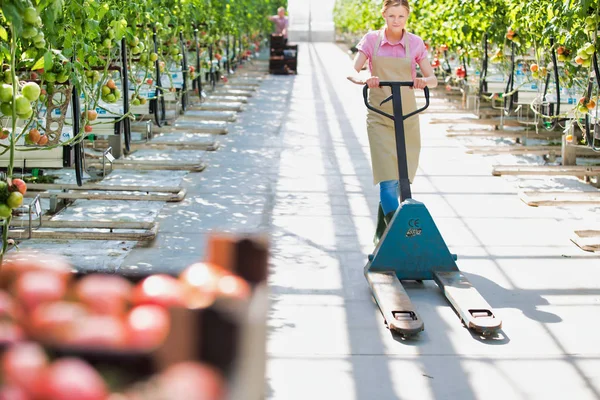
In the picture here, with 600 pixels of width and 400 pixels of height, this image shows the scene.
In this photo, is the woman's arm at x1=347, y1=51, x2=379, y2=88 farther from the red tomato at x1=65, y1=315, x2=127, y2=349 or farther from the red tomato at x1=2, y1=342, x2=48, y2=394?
the red tomato at x1=2, y1=342, x2=48, y2=394

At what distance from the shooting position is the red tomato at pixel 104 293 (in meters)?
1.24

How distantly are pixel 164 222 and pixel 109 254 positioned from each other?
0.73 metres

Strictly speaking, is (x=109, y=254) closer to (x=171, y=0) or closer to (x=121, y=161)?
(x=121, y=161)

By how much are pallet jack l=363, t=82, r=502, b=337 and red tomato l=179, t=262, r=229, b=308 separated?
8.13 ft

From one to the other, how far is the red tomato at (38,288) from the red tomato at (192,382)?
27 cm

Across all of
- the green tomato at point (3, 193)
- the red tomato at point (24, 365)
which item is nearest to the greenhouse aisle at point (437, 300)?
the green tomato at point (3, 193)

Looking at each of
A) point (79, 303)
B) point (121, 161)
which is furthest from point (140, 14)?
point (79, 303)

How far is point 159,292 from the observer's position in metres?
1.24

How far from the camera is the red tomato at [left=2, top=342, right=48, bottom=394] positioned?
1042 mm

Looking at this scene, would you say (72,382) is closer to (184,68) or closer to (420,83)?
(420,83)

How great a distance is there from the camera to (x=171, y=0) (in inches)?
320

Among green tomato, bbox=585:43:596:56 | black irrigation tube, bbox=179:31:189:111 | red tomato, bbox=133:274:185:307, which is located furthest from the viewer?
black irrigation tube, bbox=179:31:189:111

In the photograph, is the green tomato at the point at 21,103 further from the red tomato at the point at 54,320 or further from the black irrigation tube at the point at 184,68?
the black irrigation tube at the point at 184,68

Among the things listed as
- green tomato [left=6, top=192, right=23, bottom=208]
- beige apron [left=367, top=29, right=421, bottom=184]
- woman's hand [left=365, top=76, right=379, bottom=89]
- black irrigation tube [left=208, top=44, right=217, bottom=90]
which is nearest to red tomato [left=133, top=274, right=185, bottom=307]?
green tomato [left=6, top=192, right=23, bottom=208]
